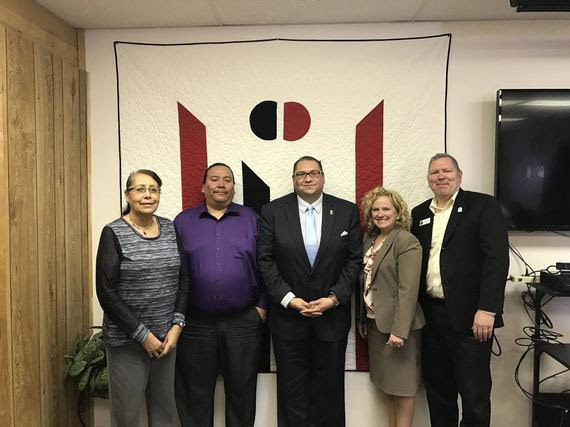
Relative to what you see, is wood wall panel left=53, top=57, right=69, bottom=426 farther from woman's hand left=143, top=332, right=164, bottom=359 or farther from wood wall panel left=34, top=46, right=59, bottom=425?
woman's hand left=143, top=332, right=164, bottom=359

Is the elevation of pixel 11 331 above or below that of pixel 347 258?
below

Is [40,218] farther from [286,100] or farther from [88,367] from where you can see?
[286,100]

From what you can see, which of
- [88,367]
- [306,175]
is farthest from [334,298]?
[88,367]

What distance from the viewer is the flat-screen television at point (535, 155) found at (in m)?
2.42

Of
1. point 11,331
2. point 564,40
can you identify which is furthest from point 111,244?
point 564,40

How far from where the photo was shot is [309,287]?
226 centimetres

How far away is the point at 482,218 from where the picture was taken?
83.2 inches

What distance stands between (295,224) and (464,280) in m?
0.89

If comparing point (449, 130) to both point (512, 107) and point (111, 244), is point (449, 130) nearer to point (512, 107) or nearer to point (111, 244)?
point (512, 107)

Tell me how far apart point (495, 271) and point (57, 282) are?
2257 millimetres

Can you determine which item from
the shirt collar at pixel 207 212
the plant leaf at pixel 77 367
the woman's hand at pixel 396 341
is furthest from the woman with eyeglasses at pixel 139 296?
the woman's hand at pixel 396 341

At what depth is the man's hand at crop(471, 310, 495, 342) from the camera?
2070 mm

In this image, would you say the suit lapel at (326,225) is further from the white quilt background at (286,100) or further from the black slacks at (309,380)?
Answer: the black slacks at (309,380)

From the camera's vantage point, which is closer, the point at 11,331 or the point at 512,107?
the point at 11,331
